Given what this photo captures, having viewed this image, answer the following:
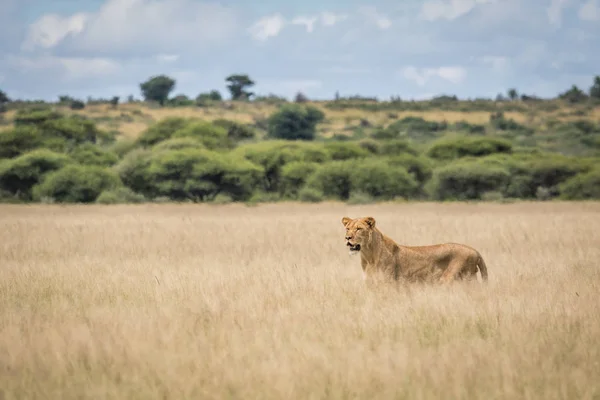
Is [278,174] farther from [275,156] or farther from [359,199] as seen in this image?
[359,199]

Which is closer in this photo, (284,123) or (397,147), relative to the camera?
(397,147)

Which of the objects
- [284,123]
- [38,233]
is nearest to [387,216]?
[38,233]

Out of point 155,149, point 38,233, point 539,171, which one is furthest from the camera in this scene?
point 155,149

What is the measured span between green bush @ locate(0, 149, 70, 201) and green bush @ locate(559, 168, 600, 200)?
65.3 ft

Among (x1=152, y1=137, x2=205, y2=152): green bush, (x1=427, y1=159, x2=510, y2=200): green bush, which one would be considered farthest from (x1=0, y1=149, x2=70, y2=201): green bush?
(x1=427, y1=159, x2=510, y2=200): green bush

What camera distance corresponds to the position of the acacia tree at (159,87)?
92.6 meters

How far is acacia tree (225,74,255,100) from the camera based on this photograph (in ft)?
317

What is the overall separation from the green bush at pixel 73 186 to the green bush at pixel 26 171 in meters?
2.25

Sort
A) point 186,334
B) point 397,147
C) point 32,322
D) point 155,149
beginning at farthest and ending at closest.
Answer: point 397,147, point 155,149, point 32,322, point 186,334

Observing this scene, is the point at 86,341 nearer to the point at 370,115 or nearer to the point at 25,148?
the point at 25,148

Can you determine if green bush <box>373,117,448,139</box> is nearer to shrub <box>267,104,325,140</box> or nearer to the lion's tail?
shrub <box>267,104,325,140</box>

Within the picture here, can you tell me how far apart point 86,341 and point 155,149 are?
3731 cm

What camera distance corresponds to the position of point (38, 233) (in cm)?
1730

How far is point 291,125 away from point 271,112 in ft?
63.5
